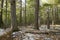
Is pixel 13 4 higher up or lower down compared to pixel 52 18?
higher up

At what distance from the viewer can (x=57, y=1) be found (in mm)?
33562

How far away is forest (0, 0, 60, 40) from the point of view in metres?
13.9

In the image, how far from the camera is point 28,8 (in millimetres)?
46031

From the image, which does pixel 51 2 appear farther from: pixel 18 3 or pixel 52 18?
pixel 52 18

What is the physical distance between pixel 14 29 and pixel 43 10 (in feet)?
96.6

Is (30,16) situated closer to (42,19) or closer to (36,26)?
(42,19)

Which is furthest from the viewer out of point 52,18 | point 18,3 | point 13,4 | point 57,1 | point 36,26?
point 52,18

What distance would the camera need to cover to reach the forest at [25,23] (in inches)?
546

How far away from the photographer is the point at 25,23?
37281 mm

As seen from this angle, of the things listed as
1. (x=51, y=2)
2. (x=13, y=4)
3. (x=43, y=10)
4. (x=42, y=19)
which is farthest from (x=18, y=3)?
(x=13, y=4)

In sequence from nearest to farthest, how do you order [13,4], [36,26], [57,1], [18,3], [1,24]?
[13,4] → [36,26] → [1,24] → [57,1] → [18,3]

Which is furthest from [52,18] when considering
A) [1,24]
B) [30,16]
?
[1,24]

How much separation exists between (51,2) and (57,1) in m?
1.65

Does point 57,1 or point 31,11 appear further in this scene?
point 31,11
